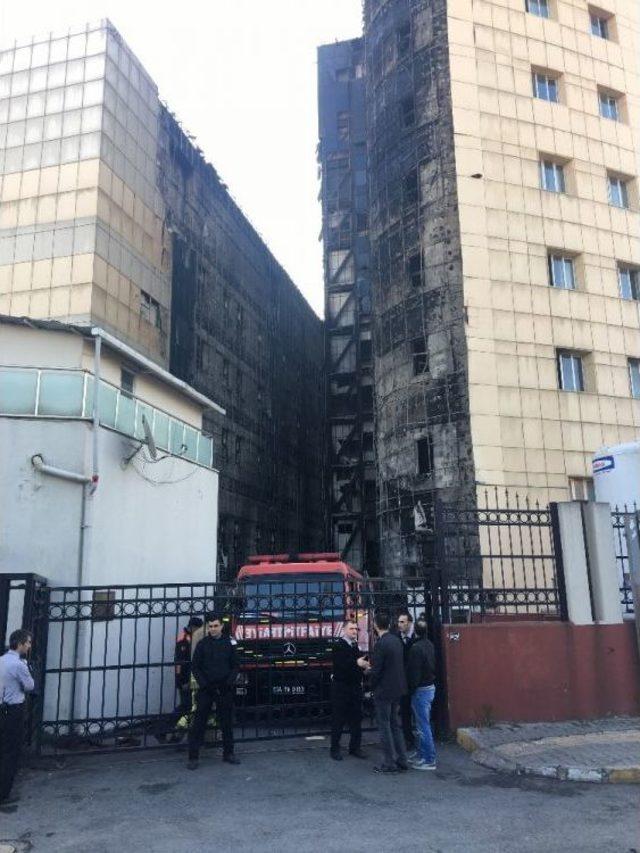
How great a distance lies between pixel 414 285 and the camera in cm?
3131

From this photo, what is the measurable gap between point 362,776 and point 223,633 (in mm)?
2554

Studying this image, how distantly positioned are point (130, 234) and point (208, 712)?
27838 millimetres

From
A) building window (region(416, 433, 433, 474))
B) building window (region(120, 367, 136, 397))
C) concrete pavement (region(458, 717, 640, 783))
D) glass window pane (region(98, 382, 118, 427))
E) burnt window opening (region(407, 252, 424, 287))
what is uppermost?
burnt window opening (region(407, 252, 424, 287))

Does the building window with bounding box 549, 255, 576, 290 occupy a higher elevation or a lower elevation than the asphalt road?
higher

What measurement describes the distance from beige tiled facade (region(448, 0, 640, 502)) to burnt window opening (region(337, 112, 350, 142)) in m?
20.9

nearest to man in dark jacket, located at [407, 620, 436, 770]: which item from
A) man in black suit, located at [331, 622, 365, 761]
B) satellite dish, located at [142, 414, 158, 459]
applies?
man in black suit, located at [331, 622, 365, 761]

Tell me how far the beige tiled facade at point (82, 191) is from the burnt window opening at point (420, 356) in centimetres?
1231

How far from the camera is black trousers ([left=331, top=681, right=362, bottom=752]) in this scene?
8992mm

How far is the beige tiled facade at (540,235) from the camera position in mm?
27359

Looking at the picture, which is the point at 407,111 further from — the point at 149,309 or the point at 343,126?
the point at 343,126

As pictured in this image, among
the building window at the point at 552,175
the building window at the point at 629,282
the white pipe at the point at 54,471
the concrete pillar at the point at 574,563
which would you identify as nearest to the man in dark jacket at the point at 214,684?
the white pipe at the point at 54,471

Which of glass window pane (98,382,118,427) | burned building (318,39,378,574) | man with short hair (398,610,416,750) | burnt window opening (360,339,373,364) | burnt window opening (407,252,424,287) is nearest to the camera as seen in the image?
man with short hair (398,610,416,750)

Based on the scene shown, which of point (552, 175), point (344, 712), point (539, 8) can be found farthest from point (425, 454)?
point (539, 8)

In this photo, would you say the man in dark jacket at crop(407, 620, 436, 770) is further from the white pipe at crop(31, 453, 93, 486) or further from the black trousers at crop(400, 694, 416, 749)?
the white pipe at crop(31, 453, 93, 486)
